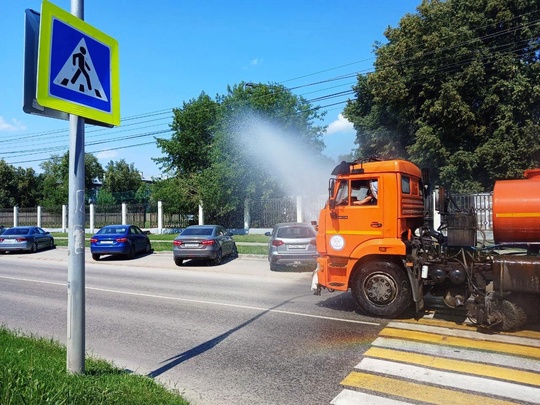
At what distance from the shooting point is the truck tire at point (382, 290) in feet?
22.5

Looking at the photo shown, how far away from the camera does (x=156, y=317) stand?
736cm

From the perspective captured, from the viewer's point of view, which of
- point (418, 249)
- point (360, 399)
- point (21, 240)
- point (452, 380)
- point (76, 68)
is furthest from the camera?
point (21, 240)

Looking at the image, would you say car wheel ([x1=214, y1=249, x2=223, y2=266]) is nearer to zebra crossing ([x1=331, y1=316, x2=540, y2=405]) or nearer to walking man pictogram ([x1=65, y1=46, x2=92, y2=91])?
zebra crossing ([x1=331, y1=316, x2=540, y2=405])

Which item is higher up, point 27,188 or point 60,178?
point 60,178

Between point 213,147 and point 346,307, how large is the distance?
2090cm

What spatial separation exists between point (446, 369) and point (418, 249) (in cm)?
265

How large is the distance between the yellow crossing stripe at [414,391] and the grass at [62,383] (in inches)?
75.9

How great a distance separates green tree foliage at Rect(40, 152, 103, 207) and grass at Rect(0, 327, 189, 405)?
49635mm

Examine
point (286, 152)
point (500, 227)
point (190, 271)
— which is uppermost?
point (286, 152)

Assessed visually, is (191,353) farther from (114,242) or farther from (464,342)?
(114,242)

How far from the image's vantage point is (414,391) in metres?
A: 4.07

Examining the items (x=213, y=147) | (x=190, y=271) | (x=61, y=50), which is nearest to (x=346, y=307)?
(x=61, y=50)

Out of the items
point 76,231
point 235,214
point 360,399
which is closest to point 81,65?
point 76,231

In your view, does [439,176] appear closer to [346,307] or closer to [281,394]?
[346,307]
